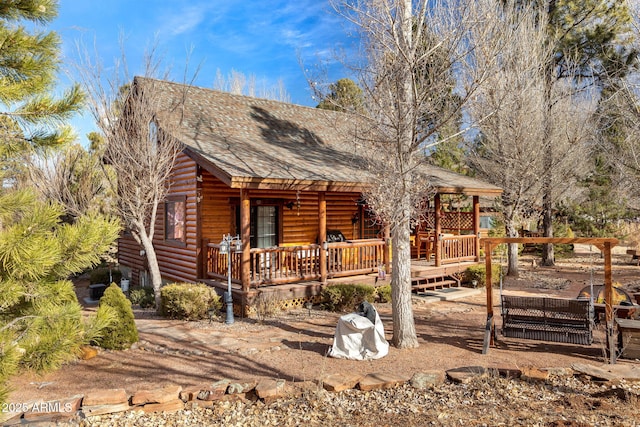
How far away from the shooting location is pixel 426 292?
503 inches

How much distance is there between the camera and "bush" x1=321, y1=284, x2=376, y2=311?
10.4 m

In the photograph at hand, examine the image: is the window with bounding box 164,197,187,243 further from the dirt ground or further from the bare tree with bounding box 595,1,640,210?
the bare tree with bounding box 595,1,640,210

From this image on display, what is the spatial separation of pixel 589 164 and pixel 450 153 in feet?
21.0

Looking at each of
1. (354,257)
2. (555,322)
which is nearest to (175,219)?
(354,257)

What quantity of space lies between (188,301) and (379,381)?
5.41m

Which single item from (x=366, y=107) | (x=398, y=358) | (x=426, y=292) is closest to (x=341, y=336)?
(x=398, y=358)

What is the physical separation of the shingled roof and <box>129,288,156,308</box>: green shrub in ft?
13.8

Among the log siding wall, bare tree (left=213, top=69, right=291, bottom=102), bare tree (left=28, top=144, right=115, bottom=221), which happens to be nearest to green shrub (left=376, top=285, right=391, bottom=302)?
the log siding wall

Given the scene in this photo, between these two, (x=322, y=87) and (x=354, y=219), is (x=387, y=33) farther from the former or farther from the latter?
(x=354, y=219)

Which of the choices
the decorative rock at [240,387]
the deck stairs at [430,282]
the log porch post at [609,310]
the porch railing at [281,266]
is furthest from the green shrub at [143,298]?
the log porch post at [609,310]

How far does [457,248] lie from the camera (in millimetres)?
14078

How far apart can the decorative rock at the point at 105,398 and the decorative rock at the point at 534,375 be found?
5.06 metres

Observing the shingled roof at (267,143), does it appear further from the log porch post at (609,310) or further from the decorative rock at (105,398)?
the decorative rock at (105,398)

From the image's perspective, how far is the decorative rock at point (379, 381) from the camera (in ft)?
17.7
